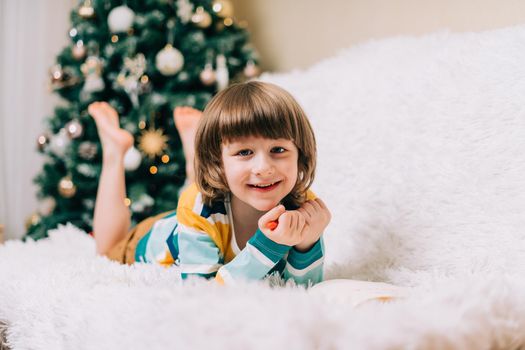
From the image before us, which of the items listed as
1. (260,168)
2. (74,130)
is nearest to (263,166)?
(260,168)

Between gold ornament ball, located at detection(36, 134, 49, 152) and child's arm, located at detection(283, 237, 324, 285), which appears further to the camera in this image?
gold ornament ball, located at detection(36, 134, 49, 152)

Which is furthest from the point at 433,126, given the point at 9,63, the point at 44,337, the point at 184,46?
the point at 9,63

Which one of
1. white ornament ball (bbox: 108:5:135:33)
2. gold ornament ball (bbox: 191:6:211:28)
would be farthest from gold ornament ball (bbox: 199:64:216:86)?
white ornament ball (bbox: 108:5:135:33)

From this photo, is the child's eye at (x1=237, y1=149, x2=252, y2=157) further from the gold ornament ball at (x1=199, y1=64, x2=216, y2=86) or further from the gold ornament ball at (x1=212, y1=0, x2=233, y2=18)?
the gold ornament ball at (x1=212, y1=0, x2=233, y2=18)

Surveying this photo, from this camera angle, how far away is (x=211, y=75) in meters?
1.78

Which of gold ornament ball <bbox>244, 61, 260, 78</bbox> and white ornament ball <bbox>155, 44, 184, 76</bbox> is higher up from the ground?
white ornament ball <bbox>155, 44, 184, 76</bbox>

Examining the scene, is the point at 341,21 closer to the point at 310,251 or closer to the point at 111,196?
the point at 111,196

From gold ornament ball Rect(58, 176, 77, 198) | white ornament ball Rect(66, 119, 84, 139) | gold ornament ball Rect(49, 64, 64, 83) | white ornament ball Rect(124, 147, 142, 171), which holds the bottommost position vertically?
gold ornament ball Rect(58, 176, 77, 198)

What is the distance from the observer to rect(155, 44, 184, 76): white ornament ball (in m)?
1.71

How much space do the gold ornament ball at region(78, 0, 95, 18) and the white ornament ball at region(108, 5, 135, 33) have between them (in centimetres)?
8

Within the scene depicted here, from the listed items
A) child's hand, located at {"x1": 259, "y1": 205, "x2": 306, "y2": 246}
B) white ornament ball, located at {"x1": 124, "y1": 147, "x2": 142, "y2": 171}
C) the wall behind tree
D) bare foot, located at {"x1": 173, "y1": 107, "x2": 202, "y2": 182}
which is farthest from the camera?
white ornament ball, located at {"x1": 124, "y1": 147, "x2": 142, "y2": 171}

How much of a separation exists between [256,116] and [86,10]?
1.14m

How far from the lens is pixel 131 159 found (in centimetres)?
168

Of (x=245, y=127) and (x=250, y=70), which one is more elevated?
(x=250, y=70)
